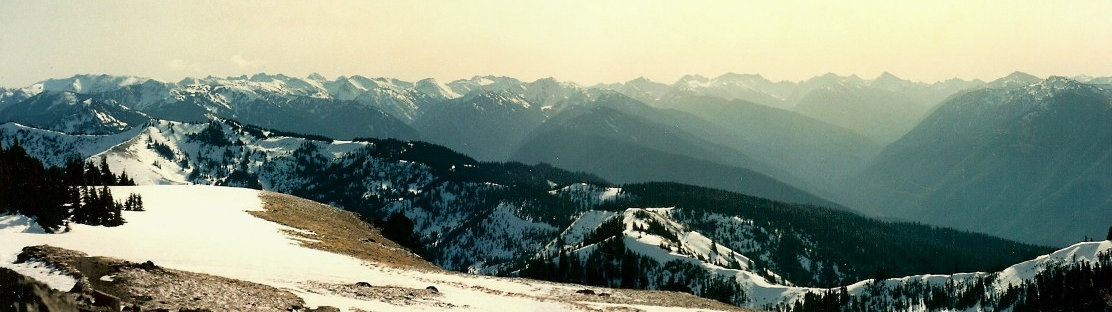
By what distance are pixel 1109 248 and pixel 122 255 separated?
778 feet

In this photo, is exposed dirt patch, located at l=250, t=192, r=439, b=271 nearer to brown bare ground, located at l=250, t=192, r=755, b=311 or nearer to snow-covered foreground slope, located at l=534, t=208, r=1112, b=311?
brown bare ground, located at l=250, t=192, r=755, b=311

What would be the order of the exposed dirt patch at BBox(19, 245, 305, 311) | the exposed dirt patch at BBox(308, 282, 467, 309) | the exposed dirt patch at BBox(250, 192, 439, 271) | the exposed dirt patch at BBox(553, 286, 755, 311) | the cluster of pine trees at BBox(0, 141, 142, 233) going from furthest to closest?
the exposed dirt patch at BBox(250, 192, 439, 271)
the exposed dirt patch at BBox(553, 286, 755, 311)
the cluster of pine trees at BBox(0, 141, 142, 233)
the exposed dirt patch at BBox(308, 282, 467, 309)
the exposed dirt patch at BBox(19, 245, 305, 311)

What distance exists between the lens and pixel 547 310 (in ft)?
125

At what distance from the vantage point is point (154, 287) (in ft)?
90.7

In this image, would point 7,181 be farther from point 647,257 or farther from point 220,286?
point 647,257

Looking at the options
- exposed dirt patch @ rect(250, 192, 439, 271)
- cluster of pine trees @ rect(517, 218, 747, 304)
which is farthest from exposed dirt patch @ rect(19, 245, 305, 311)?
cluster of pine trees @ rect(517, 218, 747, 304)

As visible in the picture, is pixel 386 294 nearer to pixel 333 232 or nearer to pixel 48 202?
pixel 48 202

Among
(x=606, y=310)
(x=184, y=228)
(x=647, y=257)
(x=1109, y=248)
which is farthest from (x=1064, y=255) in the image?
(x=184, y=228)

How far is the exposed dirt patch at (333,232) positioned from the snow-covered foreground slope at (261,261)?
3.03m

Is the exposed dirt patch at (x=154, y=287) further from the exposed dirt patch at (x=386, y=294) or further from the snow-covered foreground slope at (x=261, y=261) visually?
the exposed dirt patch at (x=386, y=294)

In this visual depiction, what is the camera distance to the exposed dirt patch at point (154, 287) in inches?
1000

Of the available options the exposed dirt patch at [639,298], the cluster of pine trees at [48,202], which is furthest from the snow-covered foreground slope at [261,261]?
the cluster of pine trees at [48,202]

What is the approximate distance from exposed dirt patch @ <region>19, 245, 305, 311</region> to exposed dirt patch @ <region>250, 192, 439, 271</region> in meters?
20.4

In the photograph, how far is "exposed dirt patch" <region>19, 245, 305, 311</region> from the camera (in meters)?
25.4
